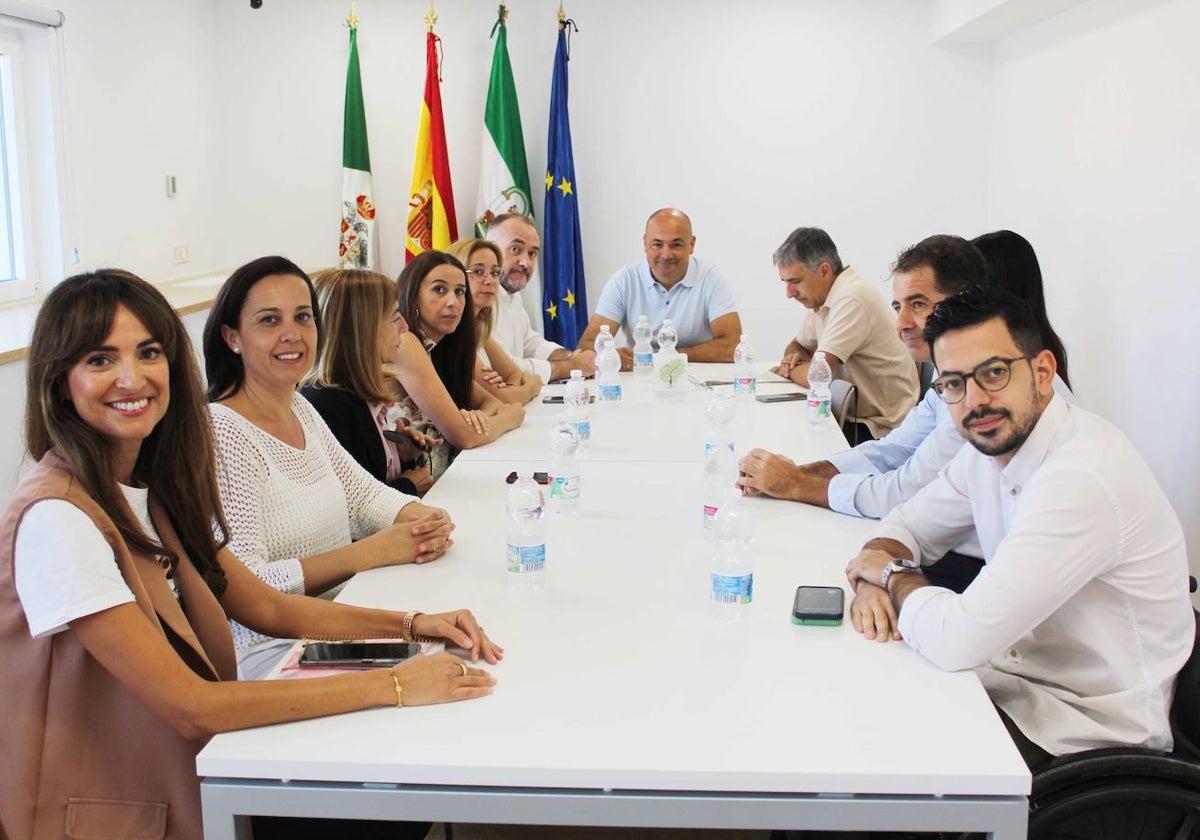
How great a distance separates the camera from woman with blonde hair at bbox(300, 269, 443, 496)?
9.92 feet

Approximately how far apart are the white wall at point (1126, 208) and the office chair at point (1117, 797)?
2.68m

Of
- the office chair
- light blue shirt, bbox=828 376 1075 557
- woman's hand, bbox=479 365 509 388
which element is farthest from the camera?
woman's hand, bbox=479 365 509 388

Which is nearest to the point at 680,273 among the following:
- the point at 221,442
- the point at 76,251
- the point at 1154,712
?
the point at 76,251

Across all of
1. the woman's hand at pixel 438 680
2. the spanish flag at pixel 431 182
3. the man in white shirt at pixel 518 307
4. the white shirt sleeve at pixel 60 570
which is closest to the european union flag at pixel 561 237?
the spanish flag at pixel 431 182

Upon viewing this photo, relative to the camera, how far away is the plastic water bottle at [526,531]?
2160mm

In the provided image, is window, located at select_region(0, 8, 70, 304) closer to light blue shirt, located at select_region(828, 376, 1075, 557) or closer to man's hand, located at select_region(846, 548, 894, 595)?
light blue shirt, located at select_region(828, 376, 1075, 557)

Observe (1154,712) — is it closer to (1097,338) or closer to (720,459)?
(720,459)

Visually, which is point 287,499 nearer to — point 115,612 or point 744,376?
point 115,612

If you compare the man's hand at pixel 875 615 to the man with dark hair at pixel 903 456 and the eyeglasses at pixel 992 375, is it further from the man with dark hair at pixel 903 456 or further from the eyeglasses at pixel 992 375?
the man with dark hair at pixel 903 456

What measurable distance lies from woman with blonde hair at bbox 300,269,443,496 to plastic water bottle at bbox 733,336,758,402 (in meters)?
1.53

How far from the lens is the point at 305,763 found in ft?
5.06

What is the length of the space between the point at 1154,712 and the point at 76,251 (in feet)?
16.2

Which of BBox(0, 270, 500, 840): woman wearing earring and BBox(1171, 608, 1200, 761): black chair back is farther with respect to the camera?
BBox(1171, 608, 1200, 761): black chair back

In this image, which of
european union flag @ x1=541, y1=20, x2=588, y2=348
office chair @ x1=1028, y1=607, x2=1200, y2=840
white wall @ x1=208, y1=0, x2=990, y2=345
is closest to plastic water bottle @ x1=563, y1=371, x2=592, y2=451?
office chair @ x1=1028, y1=607, x2=1200, y2=840
